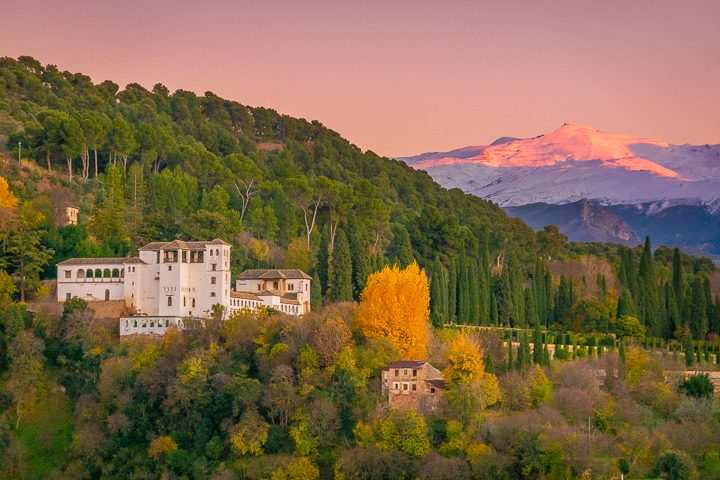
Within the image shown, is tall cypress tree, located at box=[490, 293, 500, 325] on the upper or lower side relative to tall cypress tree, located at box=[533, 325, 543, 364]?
upper

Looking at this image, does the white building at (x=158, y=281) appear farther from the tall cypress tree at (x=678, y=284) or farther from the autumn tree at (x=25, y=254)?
the tall cypress tree at (x=678, y=284)

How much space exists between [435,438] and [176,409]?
1068 cm

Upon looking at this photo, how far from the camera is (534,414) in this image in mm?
50219

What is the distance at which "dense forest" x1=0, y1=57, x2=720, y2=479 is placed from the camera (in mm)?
49375

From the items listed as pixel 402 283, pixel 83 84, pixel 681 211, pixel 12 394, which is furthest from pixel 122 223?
pixel 681 211

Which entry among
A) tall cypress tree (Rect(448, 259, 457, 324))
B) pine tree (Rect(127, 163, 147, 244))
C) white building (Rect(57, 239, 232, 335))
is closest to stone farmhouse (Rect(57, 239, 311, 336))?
white building (Rect(57, 239, 232, 335))

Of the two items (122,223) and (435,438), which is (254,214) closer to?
(122,223)

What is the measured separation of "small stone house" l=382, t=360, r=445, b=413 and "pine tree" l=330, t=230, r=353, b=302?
457 inches

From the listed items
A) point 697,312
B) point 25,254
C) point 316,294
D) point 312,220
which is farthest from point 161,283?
point 697,312

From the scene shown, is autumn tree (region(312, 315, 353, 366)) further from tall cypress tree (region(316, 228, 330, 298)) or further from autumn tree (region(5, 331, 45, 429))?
autumn tree (region(5, 331, 45, 429))

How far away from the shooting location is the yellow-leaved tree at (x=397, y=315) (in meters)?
54.6

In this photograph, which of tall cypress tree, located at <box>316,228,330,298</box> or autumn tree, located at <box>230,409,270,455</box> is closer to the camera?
autumn tree, located at <box>230,409,270,455</box>

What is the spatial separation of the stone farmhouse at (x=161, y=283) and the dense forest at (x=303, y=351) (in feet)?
4.74

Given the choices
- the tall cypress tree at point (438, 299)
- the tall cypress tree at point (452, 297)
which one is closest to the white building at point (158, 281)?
the tall cypress tree at point (438, 299)
